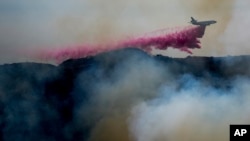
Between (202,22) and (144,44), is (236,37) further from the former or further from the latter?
(144,44)

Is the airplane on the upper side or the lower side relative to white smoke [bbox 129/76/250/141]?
upper

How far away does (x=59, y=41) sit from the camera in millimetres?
1436

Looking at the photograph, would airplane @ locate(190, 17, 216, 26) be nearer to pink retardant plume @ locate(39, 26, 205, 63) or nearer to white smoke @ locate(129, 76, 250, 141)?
pink retardant plume @ locate(39, 26, 205, 63)

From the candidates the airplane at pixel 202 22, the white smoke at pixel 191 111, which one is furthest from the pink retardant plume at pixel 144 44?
the white smoke at pixel 191 111

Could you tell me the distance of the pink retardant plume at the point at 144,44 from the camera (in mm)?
1438

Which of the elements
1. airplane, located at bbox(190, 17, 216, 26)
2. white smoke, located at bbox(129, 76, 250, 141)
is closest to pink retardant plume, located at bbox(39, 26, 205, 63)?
airplane, located at bbox(190, 17, 216, 26)

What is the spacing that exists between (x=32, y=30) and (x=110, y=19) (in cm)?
29

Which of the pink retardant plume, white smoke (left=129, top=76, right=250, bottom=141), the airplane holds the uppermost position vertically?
the airplane

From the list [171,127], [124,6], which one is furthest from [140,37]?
[171,127]

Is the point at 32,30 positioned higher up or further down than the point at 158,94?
higher up

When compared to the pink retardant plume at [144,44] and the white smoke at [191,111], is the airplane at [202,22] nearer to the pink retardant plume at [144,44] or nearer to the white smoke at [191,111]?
the pink retardant plume at [144,44]

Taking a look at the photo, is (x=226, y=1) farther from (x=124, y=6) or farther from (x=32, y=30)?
(x=32, y=30)

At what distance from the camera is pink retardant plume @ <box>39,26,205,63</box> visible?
4.72 feet

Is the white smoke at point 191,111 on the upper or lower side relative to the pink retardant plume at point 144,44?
lower
